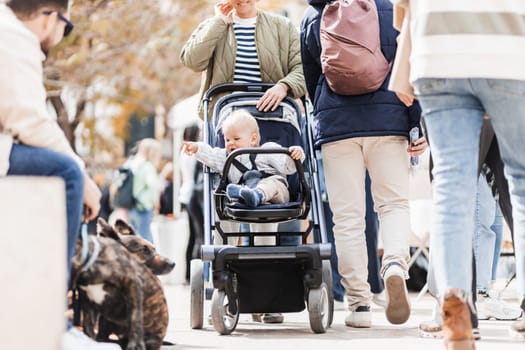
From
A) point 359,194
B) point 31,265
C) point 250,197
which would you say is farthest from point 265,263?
point 31,265

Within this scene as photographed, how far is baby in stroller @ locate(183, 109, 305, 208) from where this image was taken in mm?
6652

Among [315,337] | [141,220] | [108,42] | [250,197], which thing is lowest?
[141,220]

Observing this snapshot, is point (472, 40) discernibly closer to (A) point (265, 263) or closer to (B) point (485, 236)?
(A) point (265, 263)

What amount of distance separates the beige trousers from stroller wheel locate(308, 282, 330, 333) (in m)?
0.54

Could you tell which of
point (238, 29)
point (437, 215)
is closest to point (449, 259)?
point (437, 215)

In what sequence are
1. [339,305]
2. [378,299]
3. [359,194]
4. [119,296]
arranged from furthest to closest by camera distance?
[339,305] → [378,299] → [359,194] → [119,296]

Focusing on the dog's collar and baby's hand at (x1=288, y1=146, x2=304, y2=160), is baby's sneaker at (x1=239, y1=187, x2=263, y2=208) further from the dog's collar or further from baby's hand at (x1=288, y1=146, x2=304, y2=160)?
the dog's collar

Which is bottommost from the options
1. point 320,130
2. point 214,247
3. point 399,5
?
point 214,247

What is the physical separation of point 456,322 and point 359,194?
2.50 metres

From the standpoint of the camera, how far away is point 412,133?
6895 mm

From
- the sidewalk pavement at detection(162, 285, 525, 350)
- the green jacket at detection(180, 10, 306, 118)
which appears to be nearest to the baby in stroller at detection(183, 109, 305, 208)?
the green jacket at detection(180, 10, 306, 118)

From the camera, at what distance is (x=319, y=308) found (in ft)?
20.6

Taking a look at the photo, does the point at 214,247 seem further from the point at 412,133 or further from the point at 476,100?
the point at 476,100

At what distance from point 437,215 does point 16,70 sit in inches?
70.4
